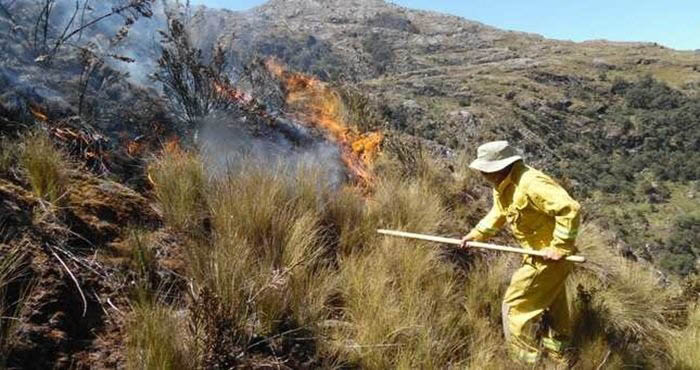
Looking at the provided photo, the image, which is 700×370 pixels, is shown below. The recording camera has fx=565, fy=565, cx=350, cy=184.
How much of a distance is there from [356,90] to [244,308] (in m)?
7.08

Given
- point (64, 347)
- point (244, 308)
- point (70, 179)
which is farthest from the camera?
point (70, 179)

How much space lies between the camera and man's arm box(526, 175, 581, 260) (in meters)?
3.93

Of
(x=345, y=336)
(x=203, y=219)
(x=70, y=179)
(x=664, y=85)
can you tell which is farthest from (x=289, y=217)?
(x=664, y=85)

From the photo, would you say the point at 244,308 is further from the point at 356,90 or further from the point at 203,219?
the point at 356,90

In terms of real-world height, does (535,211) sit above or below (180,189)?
above

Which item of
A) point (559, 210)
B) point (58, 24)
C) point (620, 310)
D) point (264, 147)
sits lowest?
point (620, 310)

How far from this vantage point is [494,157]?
173 inches

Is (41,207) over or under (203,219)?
over

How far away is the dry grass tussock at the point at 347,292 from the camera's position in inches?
130

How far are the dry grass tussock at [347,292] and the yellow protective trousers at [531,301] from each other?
17cm

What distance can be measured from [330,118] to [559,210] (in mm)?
5657

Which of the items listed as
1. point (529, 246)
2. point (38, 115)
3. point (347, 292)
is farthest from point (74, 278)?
point (529, 246)

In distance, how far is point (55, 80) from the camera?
248 inches

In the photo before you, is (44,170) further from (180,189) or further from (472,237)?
(472,237)
